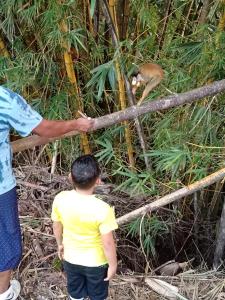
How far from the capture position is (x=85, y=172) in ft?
5.52

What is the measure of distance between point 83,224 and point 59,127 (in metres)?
0.41

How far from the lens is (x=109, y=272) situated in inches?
70.7

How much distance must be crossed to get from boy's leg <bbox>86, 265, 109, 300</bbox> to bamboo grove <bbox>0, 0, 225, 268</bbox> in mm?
727

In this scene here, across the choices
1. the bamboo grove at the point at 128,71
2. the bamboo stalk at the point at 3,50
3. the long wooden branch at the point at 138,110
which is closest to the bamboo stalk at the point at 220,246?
the bamboo grove at the point at 128,71

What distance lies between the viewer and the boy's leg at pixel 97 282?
1857mm

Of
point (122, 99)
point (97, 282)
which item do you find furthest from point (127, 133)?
point (97, 282)

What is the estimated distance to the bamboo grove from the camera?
2.43 m

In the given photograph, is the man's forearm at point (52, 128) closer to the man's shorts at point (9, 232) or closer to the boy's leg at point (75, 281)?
the man's shorts at point (9, 232)

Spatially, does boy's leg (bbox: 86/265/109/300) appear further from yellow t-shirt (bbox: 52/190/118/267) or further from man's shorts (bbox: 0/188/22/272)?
man's shorts (bbox: 0/188/22/272)

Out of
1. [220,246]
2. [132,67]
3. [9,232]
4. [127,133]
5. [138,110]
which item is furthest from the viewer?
[127,133]

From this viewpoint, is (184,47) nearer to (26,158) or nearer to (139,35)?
(139,35)

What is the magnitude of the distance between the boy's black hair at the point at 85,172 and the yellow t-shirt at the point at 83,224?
2.4 inches

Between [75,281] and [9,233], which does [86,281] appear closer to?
[75,281]

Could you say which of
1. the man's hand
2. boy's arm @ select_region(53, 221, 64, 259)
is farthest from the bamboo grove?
boy's arm @ select_region(53, 221, 64, 259)
